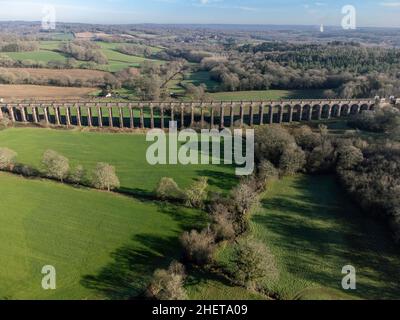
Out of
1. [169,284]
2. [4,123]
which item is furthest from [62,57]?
[169,284]

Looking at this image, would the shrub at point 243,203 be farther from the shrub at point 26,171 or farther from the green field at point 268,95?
the green field at point 268,95

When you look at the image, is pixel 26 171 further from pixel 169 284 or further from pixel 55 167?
pixel 169 284

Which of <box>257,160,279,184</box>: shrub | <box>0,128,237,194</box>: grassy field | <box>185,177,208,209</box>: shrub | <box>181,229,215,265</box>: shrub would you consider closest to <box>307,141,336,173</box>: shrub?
<box>257,160,279,184</box>: shrub

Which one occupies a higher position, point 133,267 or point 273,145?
point 273,145

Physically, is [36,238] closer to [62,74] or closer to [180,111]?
[180,111]

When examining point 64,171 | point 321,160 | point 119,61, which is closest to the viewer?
point 64,171
